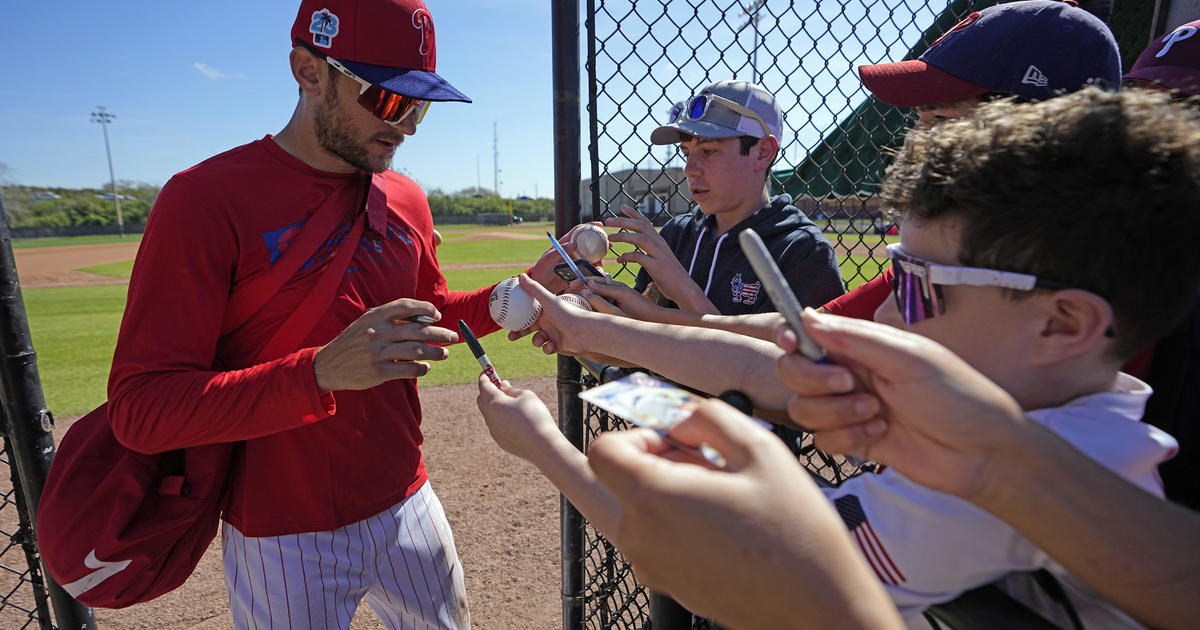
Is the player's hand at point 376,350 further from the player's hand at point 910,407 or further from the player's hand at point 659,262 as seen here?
the player's hand at point 910,407

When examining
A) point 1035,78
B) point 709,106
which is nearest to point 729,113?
point 709,106

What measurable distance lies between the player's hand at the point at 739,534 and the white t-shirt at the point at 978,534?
0.25m

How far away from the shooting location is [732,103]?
248cm

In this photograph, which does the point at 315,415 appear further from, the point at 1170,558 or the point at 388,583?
the point at 1170,558

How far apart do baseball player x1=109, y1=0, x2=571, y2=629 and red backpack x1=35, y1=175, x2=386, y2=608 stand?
2.0 inches

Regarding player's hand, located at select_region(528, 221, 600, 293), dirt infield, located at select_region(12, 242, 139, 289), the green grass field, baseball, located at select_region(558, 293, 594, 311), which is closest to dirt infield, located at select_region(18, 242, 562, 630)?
the green grass field

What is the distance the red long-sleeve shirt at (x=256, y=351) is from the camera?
5.38ft

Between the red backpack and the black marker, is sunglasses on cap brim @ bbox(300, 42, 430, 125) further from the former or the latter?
the black marker

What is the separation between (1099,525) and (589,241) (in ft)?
5.56

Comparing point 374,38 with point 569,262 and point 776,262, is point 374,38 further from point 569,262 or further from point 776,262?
point 776,262

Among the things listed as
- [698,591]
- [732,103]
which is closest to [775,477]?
[698,591]

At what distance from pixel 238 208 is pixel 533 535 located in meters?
3.10

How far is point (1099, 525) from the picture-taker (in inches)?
31.4

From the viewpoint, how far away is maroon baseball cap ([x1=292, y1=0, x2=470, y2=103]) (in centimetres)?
187
